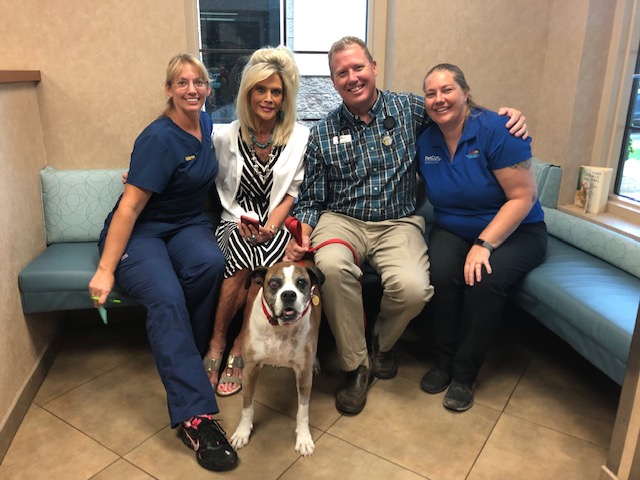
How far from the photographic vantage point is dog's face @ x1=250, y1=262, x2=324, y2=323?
5.18ft

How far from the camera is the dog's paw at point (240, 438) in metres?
1.76

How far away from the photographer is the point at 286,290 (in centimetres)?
158

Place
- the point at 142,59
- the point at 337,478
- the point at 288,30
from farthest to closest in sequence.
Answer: the point at 288,30 → the point at 142,59 → the point at 337,478

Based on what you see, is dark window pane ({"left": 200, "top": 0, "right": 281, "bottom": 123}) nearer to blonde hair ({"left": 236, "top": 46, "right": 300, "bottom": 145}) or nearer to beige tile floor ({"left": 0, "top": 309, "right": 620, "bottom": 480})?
blonde hair ({"left": 236, "top": 46, "right": 300, "bottom": 145})

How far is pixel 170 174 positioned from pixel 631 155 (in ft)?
7.71

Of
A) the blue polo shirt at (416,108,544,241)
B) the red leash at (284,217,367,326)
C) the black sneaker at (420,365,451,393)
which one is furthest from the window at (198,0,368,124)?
the black sneaker at (420,365,451,393)

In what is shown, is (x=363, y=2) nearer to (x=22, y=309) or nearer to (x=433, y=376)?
(x=433, y=376)

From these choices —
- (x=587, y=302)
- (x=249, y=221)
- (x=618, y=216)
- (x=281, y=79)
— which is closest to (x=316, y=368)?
(x=249, y=221)

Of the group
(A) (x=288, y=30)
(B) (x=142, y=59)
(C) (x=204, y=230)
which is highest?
(A) (x=288, y=30)

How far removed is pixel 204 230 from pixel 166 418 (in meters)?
0.77

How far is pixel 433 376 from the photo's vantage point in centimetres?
211

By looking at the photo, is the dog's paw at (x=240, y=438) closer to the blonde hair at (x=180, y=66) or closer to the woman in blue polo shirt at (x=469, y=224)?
the woman in blue polo shirt at (x=469, y=224)

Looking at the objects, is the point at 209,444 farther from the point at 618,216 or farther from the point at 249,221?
the point at 618,216

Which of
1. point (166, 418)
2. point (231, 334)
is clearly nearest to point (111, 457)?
point (166, 418)
